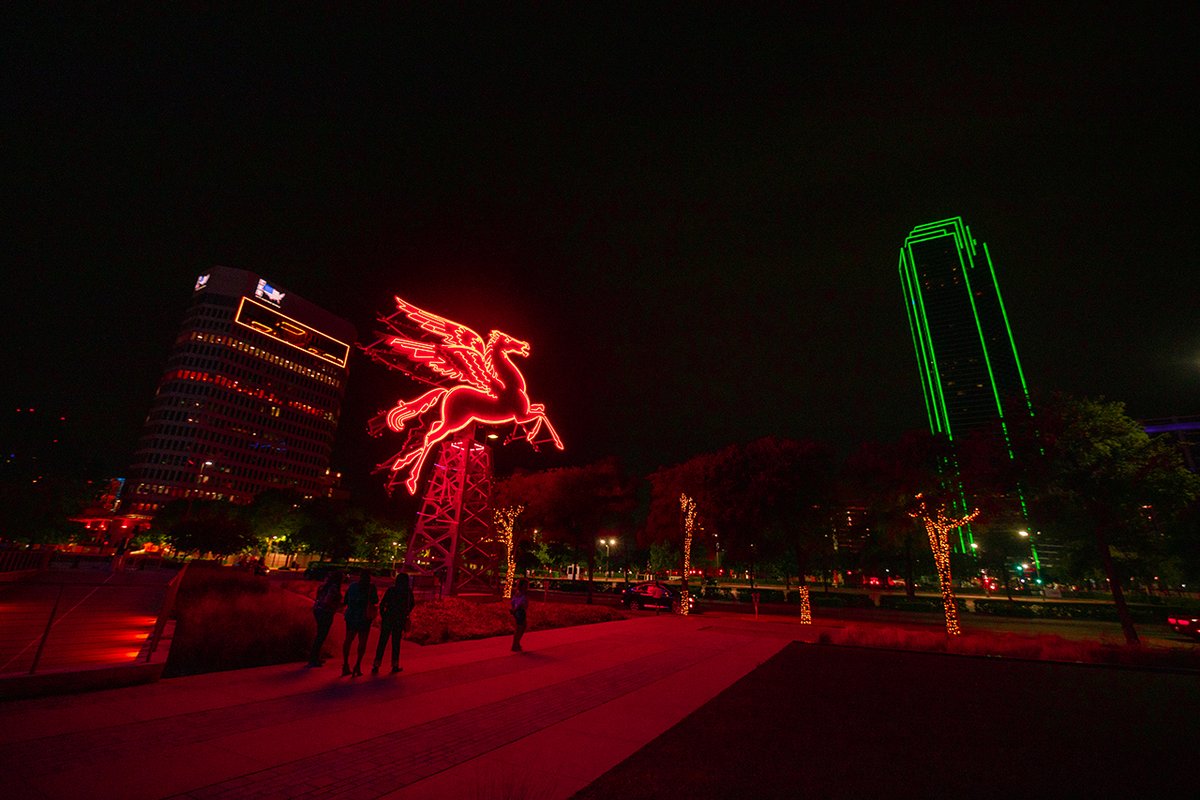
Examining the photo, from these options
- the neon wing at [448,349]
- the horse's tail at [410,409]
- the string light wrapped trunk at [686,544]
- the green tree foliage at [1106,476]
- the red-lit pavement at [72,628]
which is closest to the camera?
the red-lit pavement at [72,628]

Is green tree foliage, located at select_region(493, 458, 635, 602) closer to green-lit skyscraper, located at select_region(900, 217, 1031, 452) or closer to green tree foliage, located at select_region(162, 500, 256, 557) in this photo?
green tree foliage, located at select_region(162, 500, 256, 557)

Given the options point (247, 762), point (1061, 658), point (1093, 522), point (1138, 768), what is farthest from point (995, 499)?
point (247, 762)

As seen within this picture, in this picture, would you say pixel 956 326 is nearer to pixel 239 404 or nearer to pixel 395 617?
pixel 395 617

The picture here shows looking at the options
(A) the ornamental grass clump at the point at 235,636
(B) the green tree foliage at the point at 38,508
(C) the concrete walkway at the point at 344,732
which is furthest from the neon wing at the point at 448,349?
(B) the green tree foliage at the point at 38,508

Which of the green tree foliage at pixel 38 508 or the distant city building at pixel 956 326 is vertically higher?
the distant city building at pixel 956 326

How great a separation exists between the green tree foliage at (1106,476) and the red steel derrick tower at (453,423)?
71.5 feet

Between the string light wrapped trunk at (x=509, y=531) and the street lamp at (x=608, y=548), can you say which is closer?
the string light wrapped trunk at (x=509, y=531)

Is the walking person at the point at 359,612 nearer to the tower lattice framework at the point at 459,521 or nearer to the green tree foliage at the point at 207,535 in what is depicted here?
the tower lattice framework at the point at 459,521

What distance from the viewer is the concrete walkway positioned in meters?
4.64

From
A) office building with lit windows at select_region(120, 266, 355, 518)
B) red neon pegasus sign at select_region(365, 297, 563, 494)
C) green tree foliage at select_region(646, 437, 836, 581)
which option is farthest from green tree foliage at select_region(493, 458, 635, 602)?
office building with lit windows at select_region(120, 266, 355, 518)

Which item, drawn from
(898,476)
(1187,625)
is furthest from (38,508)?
(1187,625)

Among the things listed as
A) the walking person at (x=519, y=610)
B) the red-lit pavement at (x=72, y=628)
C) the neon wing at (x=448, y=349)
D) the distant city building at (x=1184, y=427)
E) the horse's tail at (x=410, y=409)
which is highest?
the distant city building at (x=1184, y=427)

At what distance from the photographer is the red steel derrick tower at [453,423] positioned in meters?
23.7

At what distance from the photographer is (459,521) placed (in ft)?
84.6
